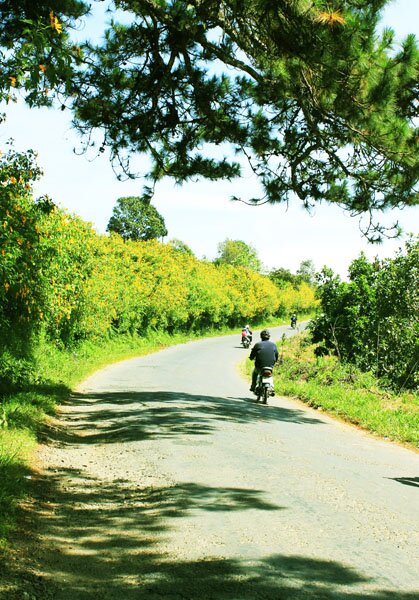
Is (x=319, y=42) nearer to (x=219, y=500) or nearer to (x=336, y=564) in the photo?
(x=219, y=500)

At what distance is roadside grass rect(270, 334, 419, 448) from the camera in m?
12.6

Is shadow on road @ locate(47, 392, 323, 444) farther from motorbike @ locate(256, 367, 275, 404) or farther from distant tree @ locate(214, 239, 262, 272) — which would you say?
distant tree @ locate(214, 239, 262, 272)

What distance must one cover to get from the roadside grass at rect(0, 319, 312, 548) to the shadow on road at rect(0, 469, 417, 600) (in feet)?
1.33

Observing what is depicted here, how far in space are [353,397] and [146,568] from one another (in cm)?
1206

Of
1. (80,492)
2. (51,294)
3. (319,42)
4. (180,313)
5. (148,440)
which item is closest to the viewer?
(80,492)

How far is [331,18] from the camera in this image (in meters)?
7.60

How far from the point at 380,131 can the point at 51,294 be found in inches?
335

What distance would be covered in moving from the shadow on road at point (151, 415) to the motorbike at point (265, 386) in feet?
1.54

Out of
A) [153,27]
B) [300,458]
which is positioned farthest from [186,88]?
[300,458]

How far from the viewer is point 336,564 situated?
186 inches

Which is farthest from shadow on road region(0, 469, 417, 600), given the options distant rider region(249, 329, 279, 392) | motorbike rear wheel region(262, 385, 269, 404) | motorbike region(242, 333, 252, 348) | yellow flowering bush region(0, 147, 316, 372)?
motorbike region(242, 333, 252, 348)

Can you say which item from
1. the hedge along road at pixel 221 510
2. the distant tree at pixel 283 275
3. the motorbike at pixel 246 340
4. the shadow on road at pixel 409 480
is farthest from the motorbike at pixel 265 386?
the distant tree at pixel 283 275

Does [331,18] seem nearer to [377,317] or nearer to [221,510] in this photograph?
[221,510]

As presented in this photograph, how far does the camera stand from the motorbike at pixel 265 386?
1584cm
